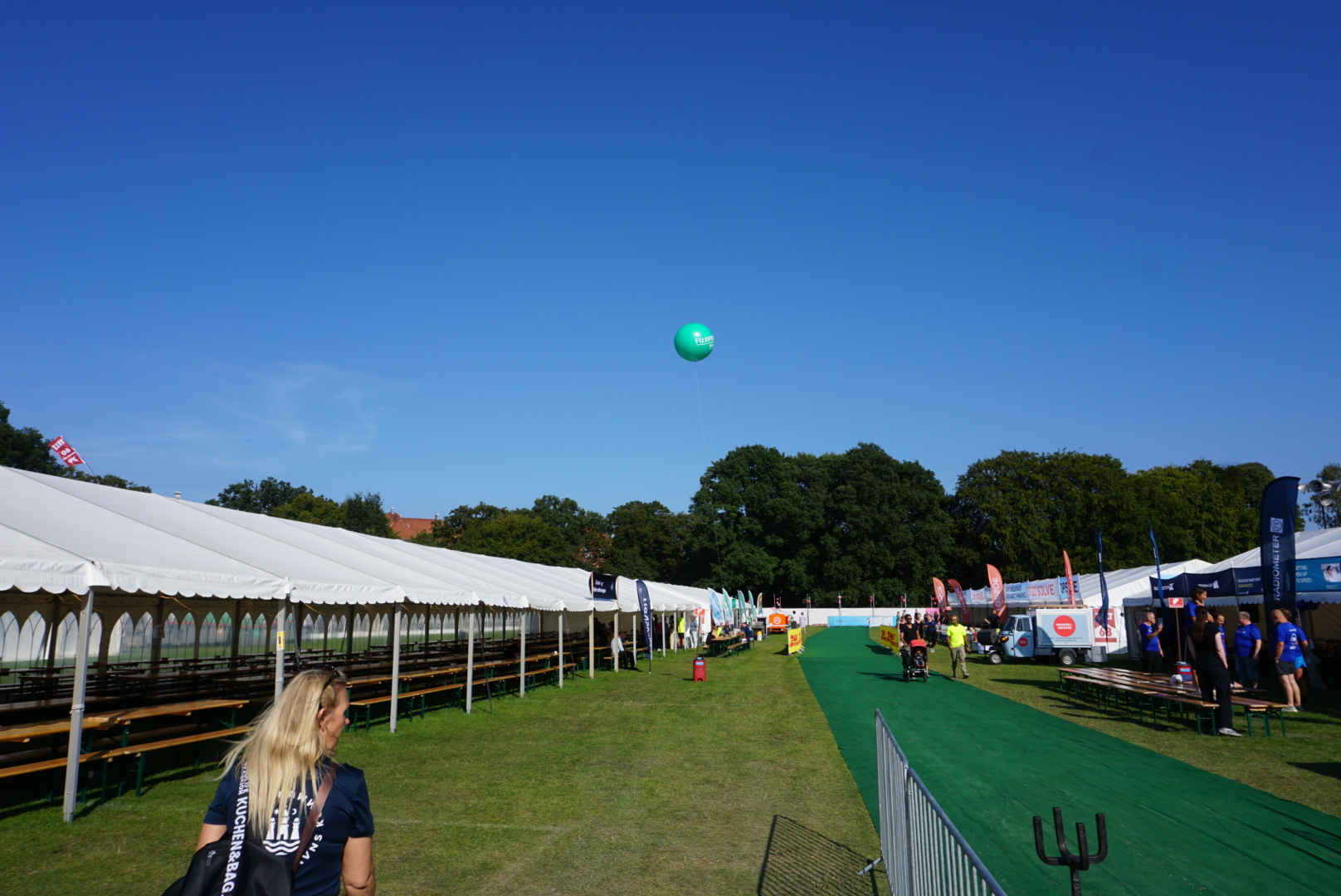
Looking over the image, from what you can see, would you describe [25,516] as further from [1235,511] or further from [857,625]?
[1235,511]

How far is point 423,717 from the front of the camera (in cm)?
1550

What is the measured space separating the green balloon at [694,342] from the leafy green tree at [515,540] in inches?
2350

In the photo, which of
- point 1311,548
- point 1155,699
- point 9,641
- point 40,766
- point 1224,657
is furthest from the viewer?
point 9,641

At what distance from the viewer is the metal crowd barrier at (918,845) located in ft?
10.9

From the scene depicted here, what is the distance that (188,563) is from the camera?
9672 millimetres

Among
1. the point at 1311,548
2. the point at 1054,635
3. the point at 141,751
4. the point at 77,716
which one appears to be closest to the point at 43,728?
the point at 77,716

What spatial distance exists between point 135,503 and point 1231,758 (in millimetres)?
16322

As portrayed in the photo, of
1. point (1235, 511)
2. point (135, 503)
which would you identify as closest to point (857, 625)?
point (1235, 511)

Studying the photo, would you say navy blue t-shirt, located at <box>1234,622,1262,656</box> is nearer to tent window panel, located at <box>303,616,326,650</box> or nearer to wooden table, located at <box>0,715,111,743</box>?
wooden table, located at <box>0,715,111,743</box>

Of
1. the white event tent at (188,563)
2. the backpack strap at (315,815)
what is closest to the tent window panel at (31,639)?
the white event tent at (188,563)

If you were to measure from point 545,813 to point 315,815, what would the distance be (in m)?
6.21

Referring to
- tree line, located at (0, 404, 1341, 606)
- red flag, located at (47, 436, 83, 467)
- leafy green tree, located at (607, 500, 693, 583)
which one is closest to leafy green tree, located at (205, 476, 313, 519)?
tree line, located at (0, 404, 1341, 606)

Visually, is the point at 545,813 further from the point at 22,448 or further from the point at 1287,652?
the point at 22,448

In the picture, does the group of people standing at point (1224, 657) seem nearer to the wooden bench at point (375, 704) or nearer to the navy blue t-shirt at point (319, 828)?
the wooden bench at point (375, 704)
